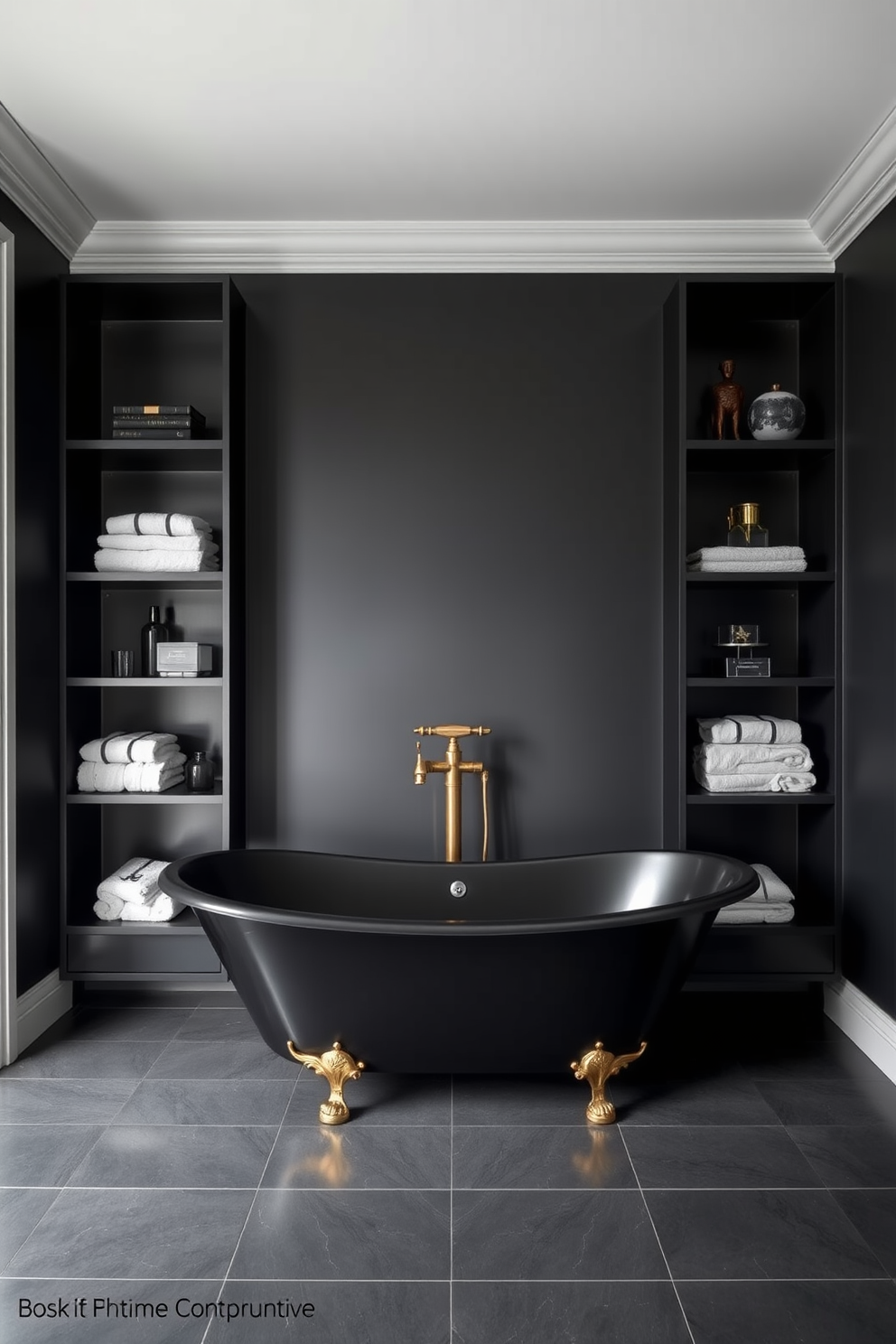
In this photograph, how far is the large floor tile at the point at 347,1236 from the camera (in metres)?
1.78

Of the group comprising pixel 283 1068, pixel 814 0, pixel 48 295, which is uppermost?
pixel 814 0

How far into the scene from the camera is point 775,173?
282cm

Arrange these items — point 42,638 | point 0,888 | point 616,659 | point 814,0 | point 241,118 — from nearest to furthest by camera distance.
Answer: point 814,0, point 241,118, point 0,888, point 42,638, point 616,659

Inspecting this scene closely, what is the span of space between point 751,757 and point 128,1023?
7.19 feet

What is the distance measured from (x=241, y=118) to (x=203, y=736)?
6.24 ft

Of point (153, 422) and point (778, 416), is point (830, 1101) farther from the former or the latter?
point (153, 422)

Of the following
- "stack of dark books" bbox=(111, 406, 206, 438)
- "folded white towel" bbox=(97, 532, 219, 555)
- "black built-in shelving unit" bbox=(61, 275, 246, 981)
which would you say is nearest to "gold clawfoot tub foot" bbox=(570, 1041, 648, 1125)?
"black built-in shelving unit" bbox=(61, 275, 246, 981)

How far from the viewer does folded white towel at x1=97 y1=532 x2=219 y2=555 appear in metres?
3.01

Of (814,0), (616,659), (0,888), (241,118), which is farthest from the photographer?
(616,659)

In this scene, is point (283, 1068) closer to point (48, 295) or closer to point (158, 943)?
point (158, 943)

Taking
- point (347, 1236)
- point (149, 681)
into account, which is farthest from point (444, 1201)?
point (149, 681)

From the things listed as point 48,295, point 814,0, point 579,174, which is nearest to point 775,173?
point 579,174

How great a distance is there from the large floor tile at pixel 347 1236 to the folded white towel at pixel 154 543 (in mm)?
1872

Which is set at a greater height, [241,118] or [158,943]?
[241,118]
